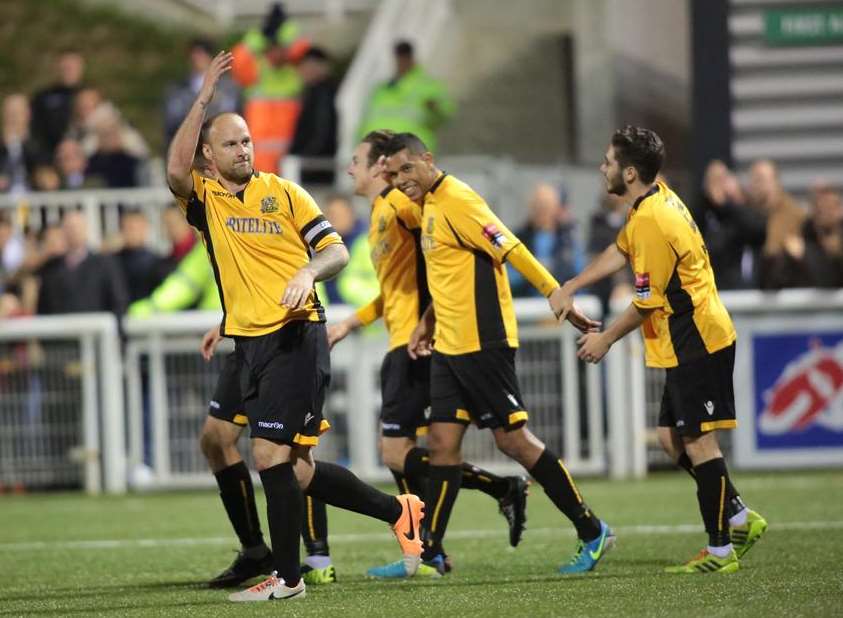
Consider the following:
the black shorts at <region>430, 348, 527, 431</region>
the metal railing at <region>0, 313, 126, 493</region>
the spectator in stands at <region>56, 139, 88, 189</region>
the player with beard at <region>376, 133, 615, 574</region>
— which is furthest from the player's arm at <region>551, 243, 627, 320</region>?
the spectator in stands at <region>56, 139, 88, 189</region>

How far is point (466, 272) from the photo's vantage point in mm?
8547

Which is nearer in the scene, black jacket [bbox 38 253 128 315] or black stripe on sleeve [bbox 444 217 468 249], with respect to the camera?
black stripe on sleeve [bbox 444 217 468 249]

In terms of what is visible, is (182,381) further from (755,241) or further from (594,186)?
(594,186)

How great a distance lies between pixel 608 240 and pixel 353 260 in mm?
2113

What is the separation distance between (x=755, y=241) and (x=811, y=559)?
5.78 meters

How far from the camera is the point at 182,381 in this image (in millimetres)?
14227

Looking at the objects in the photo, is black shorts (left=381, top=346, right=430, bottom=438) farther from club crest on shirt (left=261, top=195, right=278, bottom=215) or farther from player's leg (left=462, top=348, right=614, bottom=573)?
club crest on shirt (left=261, top=195, right=278, bottom=215)

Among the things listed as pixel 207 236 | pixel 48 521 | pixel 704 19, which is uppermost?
pixel 704 19

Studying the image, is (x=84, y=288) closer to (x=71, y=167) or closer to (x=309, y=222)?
(x=71, y=167)

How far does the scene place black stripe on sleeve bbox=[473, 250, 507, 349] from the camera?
28.0ft

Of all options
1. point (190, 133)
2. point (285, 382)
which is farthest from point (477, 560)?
point (190, 133)

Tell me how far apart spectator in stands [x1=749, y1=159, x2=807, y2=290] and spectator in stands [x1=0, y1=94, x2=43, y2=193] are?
734 cm

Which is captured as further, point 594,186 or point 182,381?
point 594,186

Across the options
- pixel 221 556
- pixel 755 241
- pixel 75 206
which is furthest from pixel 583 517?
pixel 75 206
